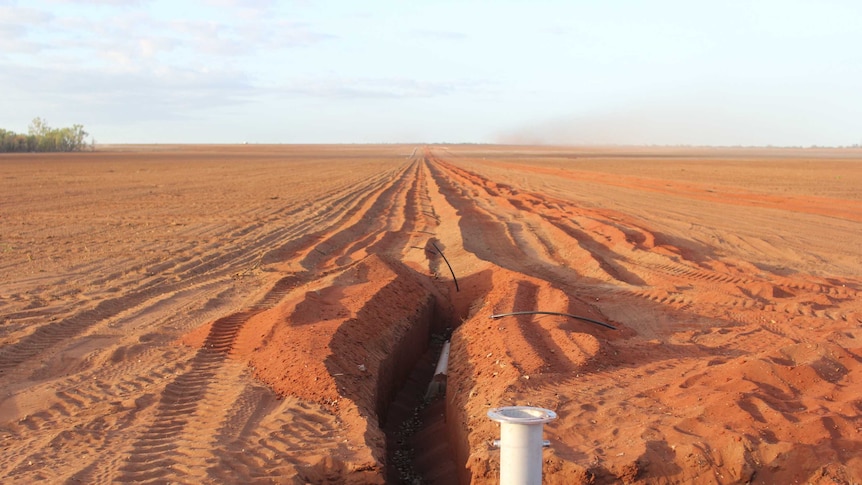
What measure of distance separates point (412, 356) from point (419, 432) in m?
1.93

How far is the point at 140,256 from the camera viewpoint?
1268cm

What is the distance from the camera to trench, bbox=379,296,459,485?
5.90 meters

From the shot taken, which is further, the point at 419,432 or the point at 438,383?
the point at 438,383

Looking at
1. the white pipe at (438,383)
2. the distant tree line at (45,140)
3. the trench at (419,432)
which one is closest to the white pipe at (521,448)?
the trench at (419,432)

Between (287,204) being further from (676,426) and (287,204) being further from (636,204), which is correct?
(676,426)

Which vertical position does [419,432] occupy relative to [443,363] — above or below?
below

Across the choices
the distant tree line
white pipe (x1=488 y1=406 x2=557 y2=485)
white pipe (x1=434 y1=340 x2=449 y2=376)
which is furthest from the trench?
the distant tree line

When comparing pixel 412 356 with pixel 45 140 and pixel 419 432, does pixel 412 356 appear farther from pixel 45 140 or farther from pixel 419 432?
pixel 45 140

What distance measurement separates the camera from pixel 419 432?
685 cm

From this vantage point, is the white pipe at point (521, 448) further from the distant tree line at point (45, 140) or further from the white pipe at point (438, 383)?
the distant tree line at point (45, 140)

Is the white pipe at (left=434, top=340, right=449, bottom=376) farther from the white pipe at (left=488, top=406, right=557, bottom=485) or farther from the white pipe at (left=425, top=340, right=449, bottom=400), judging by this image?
the white pipe at (left=488, top=406, right=557, bottom=485)

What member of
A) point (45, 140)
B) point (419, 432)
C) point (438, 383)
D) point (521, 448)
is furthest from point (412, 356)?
point (45, 140)

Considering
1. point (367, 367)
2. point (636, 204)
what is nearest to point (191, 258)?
point (367, 367)

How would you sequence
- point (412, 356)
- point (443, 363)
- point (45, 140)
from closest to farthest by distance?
point (443, 363) → point (412, 356) → point (45, 140)
